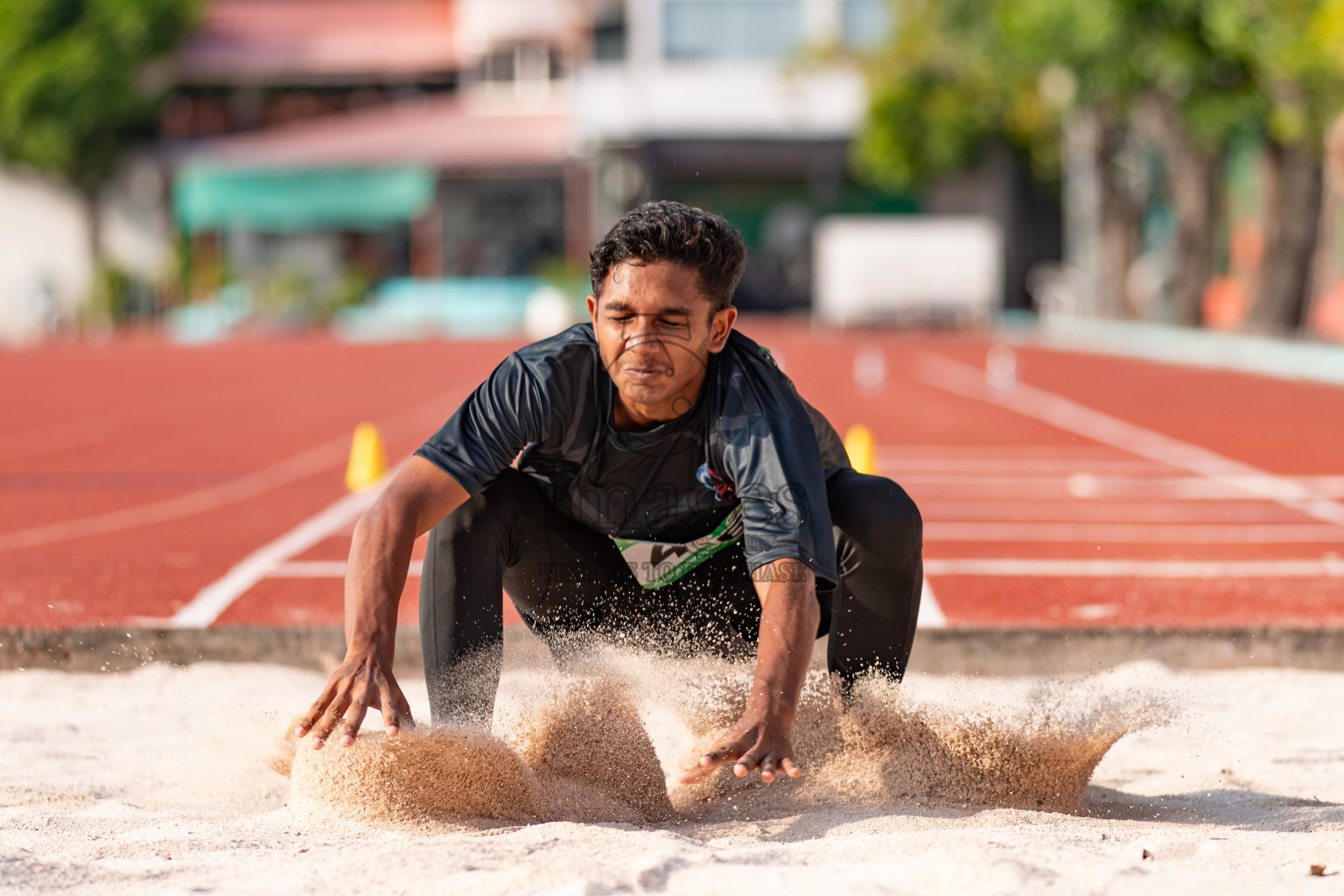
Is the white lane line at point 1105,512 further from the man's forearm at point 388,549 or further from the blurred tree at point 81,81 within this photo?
the blurred tree at point 81,81

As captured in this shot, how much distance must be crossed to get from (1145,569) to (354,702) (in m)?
4.66

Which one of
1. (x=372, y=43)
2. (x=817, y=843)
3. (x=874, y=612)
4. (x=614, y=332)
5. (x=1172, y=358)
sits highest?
(x=372, y=43)

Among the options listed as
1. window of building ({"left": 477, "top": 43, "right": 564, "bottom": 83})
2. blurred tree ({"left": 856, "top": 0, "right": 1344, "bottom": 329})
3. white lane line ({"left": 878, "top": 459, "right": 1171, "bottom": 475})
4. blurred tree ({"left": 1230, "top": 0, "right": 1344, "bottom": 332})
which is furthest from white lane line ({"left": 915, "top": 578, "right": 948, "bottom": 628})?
window of building ({"left": 477, "top": 43, "right": 564, "bottom": 83})

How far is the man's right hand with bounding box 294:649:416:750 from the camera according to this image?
3121 millimetres

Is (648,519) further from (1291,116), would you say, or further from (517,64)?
(517,64)

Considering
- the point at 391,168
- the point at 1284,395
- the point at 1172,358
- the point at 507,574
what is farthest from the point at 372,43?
the point at 507,574

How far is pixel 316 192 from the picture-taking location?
115 ft

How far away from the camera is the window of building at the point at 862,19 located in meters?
36.0

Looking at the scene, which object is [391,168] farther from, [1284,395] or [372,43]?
[1284,395]

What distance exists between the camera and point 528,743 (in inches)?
147

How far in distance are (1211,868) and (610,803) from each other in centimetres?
132

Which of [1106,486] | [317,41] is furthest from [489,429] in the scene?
[317,41]

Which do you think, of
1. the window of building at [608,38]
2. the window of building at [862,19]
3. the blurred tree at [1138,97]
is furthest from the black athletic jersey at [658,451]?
the window of building at [608,38]

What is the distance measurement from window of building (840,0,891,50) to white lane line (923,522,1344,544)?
2913 centimetres
